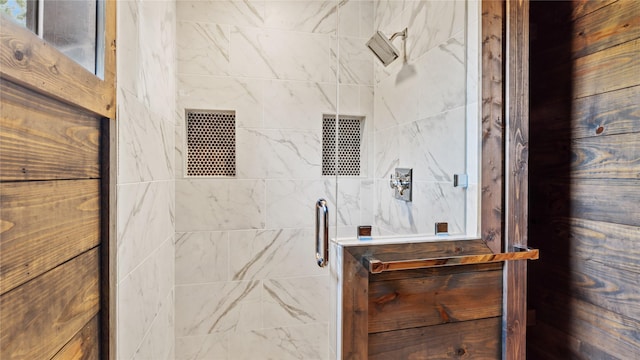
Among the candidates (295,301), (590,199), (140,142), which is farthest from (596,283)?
(140,142)

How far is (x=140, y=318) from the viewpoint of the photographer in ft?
3.83

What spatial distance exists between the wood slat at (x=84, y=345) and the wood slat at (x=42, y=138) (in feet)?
1.32

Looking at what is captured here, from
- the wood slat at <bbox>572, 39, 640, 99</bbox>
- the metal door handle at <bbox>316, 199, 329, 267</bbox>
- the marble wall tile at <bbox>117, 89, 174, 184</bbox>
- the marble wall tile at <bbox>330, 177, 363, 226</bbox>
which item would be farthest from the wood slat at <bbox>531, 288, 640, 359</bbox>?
the marble wall tile at <bbox>117, 89, 174, 184</bbox>

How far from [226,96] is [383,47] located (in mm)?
915

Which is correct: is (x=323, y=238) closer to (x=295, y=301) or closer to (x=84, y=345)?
(x=84, y=345)

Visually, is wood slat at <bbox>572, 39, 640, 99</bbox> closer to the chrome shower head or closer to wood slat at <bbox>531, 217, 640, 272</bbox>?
wood slat at <bbox>531, 217, 640, 272</bbox>

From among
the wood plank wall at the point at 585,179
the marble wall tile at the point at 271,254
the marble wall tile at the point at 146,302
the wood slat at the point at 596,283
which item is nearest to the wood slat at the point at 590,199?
the wood plank wall at the point at 585,179

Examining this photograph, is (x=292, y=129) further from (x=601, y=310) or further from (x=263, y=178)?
(x=601, y=310)

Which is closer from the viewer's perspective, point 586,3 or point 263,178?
point 586,3

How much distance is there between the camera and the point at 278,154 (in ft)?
6.05

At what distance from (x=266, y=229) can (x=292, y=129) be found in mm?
616

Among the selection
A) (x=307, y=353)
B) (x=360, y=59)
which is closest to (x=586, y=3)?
(x=360, y=59)

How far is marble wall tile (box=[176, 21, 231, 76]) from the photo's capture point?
173 centimetres

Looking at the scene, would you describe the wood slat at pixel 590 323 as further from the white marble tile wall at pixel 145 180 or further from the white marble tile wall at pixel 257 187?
the white marble tile wall at pixel 145 180
